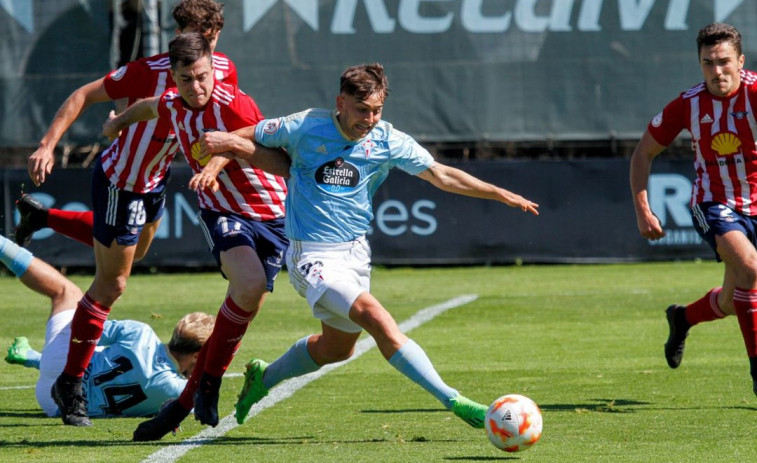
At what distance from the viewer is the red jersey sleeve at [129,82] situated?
22.3 feet

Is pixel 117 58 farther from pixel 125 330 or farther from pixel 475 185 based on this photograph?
→ pixel 475 185

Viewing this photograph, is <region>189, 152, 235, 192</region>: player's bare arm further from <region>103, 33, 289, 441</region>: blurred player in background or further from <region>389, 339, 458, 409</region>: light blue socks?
<region>389, 339, 458, 409</region>: light blue socks

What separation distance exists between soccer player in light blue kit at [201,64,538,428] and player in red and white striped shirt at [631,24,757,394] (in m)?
1.50

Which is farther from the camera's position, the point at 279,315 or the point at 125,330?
the point at 279,315

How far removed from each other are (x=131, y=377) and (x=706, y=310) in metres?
3.57

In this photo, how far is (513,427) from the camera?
525cm

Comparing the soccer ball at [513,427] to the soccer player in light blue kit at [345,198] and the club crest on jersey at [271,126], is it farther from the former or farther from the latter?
the club crest on jersey at [271,126]

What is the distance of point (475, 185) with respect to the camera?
5.98 m

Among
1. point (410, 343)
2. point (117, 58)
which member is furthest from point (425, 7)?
point (410, 343)

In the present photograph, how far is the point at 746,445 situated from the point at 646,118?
33.9 ft

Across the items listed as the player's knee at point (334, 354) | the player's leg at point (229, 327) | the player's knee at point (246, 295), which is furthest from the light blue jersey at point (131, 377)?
the player's knee at point (334, 354)

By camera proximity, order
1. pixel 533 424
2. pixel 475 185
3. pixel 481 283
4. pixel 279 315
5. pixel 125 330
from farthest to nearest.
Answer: pixel 481 283, pixel 279 315, pixel 125 330, pixel 475 185, pixel 533 424

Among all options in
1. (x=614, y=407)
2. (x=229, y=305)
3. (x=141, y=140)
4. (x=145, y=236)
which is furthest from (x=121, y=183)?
(x=614, y=407)

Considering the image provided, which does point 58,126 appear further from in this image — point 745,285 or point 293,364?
point 745,285
